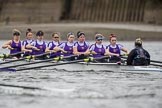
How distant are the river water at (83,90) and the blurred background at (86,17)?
20.5m

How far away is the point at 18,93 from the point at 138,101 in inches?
112

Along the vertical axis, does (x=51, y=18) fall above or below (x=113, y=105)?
above

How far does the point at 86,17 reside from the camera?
4262 centimetres

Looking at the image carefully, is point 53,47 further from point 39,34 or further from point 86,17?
point 86,17

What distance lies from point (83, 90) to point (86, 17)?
1188 inches

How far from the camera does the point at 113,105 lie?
11180 millimetres

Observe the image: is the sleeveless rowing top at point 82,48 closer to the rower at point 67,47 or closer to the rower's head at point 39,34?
the rower at point 67,47

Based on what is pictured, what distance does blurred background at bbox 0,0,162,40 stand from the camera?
3694 cm

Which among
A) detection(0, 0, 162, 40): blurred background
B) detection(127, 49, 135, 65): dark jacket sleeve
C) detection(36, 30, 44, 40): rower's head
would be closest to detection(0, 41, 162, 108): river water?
detection(127, 49, 135, 65): dark jacket sleeve

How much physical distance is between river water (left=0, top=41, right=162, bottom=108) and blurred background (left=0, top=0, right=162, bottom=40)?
20486mm

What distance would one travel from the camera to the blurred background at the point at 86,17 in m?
36.9

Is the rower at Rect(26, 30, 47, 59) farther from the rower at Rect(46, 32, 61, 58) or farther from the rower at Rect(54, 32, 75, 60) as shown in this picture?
the rower at Rect(54, 32, 75, 60)

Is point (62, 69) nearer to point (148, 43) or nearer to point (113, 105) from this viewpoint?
point (113, 105)

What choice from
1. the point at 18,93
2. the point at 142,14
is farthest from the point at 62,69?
the point at 142,14
